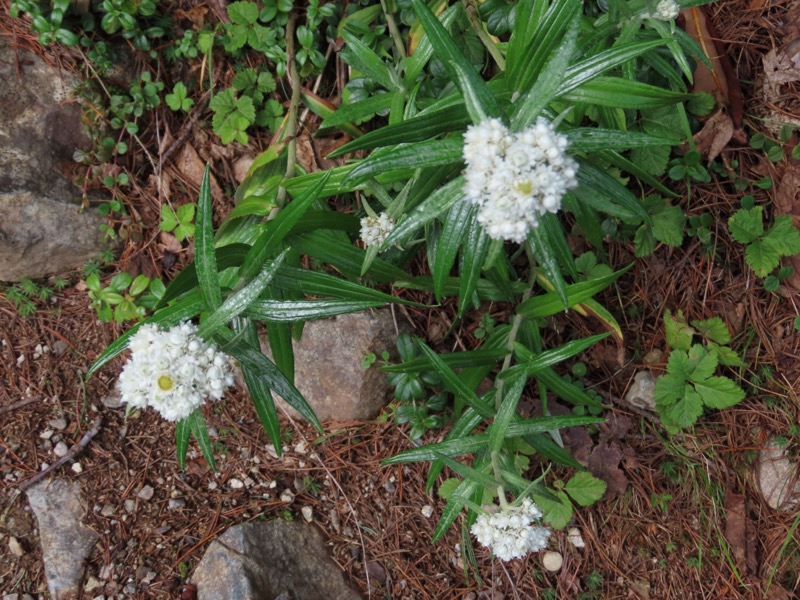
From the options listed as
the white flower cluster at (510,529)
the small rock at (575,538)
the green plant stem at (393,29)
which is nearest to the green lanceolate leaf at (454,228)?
the white flower cluster at (510,529)

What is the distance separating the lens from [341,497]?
309 centimetres

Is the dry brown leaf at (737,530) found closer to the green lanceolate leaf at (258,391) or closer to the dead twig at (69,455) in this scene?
the green lanceolate leaf at (258,391)

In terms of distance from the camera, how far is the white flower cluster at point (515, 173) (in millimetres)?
1378

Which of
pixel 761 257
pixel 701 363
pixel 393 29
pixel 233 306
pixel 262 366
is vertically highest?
pixel 393 29

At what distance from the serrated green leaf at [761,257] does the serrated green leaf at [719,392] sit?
52 centimetres

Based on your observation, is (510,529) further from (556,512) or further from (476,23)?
(476,23)

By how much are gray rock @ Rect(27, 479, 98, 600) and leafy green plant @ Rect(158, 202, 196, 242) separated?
141 cm

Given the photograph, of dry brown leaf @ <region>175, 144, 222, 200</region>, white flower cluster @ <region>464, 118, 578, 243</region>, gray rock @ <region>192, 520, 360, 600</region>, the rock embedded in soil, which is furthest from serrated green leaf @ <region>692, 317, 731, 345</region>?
dry brown leaf @ <region>175, 144, 222, 200</region>

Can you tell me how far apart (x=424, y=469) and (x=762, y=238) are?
193 cm

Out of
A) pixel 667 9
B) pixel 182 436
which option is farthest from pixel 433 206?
pixel 182 436

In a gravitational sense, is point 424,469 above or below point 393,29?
below

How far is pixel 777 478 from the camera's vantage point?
9.30 feet

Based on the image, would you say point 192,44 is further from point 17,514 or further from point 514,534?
point 514,534

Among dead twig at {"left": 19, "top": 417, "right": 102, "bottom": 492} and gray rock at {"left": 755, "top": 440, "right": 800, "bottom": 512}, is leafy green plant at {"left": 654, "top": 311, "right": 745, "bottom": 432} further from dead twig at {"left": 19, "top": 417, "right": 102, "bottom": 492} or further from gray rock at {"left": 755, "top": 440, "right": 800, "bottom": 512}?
dead twig at {"left": 19, "top": 417, "right": 102, "bottom": 492}
